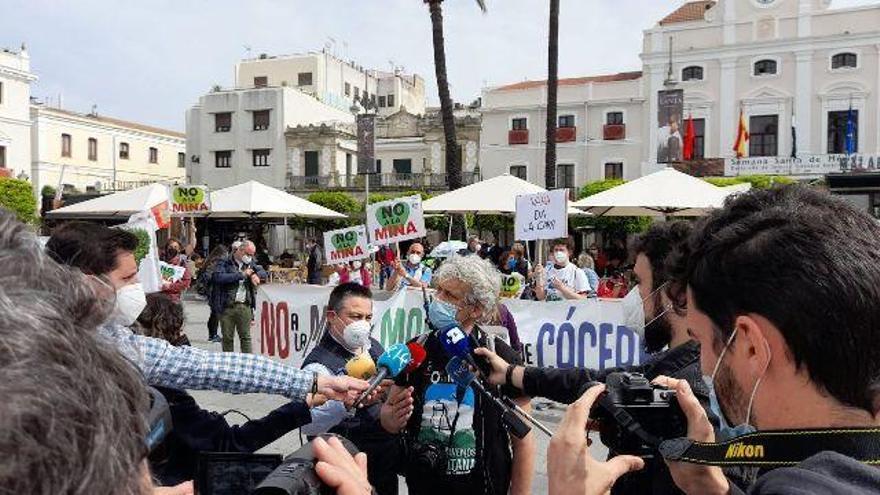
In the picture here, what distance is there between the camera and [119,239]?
3.33 metres

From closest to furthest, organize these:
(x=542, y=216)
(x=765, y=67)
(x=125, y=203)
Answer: (x=542, y=216) → (x=125, y=203) → (x=765, y=67)

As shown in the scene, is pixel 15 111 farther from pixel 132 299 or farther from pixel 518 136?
pixel 132 299

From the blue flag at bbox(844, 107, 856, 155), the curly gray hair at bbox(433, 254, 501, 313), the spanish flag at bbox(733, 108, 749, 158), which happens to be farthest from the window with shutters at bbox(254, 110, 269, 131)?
the curly gray hair at bbox(433, 254, 501, 313)

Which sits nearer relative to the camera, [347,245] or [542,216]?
[542,216]

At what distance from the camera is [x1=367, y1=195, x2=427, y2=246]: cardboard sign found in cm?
1075

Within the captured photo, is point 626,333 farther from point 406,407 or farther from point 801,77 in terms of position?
point 801,77

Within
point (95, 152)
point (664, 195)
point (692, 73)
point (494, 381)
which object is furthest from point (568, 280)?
point (95, 152)

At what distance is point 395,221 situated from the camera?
1083 cm

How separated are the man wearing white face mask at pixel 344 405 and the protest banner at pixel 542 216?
22.1 ft

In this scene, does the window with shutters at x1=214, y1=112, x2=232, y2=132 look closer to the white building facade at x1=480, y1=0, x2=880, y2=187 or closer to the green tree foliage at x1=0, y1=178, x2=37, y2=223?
the green tree foliage at x1=0, y1=178, x2=37, y2=223

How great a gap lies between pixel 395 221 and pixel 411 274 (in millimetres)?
2161

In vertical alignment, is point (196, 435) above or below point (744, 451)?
below

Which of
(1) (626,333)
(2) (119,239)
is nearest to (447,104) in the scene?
(1) (626,333)

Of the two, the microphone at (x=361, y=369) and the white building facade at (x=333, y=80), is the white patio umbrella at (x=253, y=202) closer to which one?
the microphone at (x=361, y=369)
